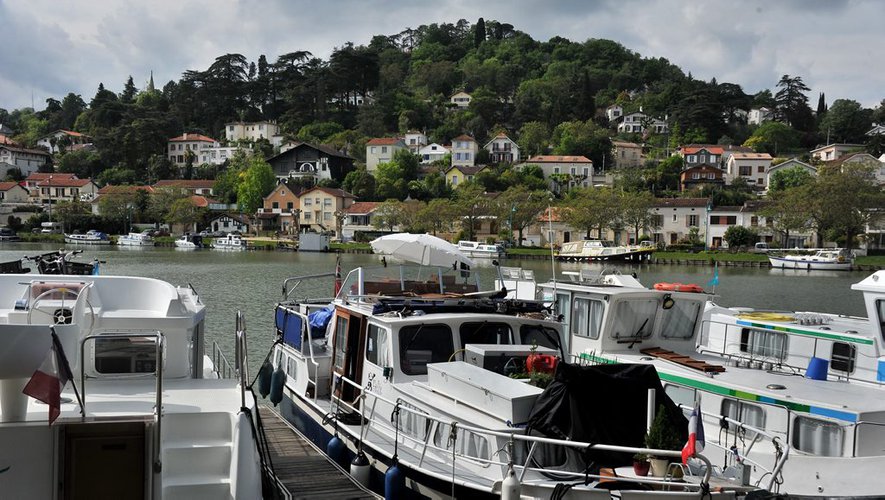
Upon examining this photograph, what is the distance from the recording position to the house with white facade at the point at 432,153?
125500 millimetres

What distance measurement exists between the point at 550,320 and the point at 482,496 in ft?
13.4

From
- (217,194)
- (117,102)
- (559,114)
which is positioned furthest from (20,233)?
(559,114)

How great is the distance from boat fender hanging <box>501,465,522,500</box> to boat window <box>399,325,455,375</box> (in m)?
3.84

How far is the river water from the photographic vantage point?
3008 cm

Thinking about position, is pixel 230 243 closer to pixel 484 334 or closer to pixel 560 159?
pixel 560 159

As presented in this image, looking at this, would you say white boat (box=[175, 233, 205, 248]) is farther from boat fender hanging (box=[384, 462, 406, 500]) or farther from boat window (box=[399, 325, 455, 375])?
boat fender hanging (box=[384, 462, 406, 500])

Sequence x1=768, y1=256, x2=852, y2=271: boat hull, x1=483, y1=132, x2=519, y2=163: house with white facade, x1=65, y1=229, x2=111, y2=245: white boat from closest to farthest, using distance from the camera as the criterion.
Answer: x1=768, y1=256, x2=852, y2=271: boat hull < x1=65, y1=229, x2=111, y2=245: white boat < x1=483, y1=132, x2=519, y2=163: house with white facade

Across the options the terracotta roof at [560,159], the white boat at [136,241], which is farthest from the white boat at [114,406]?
the terracotta roof at [560,159]

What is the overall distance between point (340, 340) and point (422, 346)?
219cm

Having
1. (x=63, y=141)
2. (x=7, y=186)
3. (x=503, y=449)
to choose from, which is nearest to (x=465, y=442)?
(x=503, y=449)

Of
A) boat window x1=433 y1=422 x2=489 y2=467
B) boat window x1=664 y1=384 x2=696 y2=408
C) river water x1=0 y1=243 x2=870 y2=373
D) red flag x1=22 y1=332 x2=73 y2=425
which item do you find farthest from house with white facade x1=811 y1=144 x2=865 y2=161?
red flag x1=22 y1=332 x2=73 y2=425

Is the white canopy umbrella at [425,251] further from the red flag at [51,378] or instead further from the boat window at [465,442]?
the red flag at [51,378]

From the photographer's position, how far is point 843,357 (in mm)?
15609

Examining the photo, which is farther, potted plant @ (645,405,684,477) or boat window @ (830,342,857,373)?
boat window @ (830,342,857,373)
